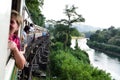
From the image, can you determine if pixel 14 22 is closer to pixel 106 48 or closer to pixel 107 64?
pixel 107 64

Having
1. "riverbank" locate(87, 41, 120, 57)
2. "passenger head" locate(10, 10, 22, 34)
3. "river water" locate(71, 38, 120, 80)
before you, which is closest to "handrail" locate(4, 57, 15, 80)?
"passenger head" locate(10, 10, 22, 34)

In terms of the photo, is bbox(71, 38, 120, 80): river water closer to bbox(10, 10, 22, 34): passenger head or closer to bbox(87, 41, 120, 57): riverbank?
bbox(87, 41, 120, 57): riverbank

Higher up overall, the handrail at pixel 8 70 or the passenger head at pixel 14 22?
the passenger head at pixel 14 22

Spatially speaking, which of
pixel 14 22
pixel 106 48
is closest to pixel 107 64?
pixel 106 48

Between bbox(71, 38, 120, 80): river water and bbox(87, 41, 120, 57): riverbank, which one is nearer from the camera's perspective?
bbox(71, 38, 120, 80): river water

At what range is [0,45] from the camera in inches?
56.6

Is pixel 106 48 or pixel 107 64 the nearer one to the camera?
pixel 107 64

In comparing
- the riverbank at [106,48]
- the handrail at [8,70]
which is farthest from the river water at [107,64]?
the handrail at [8,70]

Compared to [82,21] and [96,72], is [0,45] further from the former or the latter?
[82,21]

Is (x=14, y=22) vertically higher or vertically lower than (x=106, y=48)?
higher

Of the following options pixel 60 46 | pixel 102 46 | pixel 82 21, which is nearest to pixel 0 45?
pixel 60 46

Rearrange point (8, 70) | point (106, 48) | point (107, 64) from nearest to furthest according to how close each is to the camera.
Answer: point (8, 70)
point (107, 64)
point (106, 48)

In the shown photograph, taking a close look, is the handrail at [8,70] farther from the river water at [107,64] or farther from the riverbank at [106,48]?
the riverbank at [106,48]

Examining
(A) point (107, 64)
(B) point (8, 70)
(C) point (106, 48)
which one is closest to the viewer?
(B) point (8, 70)
